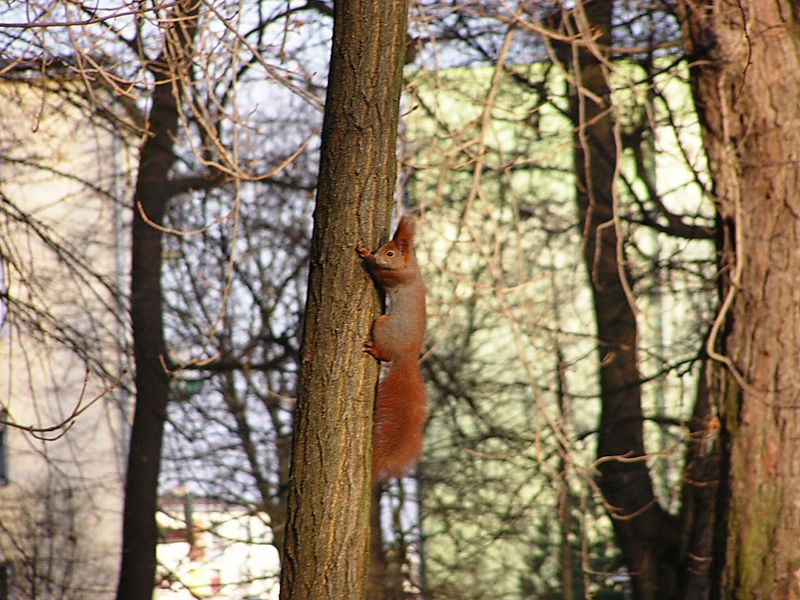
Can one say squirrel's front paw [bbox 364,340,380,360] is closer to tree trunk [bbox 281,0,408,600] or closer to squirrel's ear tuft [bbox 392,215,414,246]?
tree trunk [bbox 281,0,408,600]

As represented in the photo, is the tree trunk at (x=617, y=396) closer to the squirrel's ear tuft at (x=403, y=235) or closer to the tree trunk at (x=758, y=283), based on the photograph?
the tree trunk at (x=758, y=283)

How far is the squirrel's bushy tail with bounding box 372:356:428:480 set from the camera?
9.75ft

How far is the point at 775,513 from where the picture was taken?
4848 millimetres

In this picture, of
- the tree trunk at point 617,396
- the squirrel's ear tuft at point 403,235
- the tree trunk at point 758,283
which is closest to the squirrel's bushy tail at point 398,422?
the squirrel's ear tuft at point 403,235

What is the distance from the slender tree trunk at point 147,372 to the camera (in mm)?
7945

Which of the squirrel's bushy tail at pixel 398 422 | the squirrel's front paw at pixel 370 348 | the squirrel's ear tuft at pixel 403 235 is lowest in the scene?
the squirrel's bushy tail at pixel 398 422

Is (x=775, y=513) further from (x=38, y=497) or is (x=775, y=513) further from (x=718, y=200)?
(x=38, y=497)

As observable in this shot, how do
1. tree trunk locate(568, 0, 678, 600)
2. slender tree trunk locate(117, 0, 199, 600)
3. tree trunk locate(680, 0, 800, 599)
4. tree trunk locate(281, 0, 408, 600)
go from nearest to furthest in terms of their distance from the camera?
tree trunk locate(281, 0, 408, 600), tree trunk locate(680, 0, 800, 599), slender tree trunk locate(117, 0, 199, 600), tree trunk locate(568, 0, 678, 600)

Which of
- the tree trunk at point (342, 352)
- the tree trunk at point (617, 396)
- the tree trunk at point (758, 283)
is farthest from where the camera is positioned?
the tree trunk at point (617, 396)

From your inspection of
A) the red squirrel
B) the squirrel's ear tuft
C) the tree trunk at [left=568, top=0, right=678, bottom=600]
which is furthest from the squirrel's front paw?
the tree trunk at [left=568, top=0, right=678, bottom=600]

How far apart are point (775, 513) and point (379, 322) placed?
2.83 m

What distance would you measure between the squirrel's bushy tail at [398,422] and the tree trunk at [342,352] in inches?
5.2

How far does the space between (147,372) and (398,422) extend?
545 cm

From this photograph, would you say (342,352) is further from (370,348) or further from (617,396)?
(617,396)
